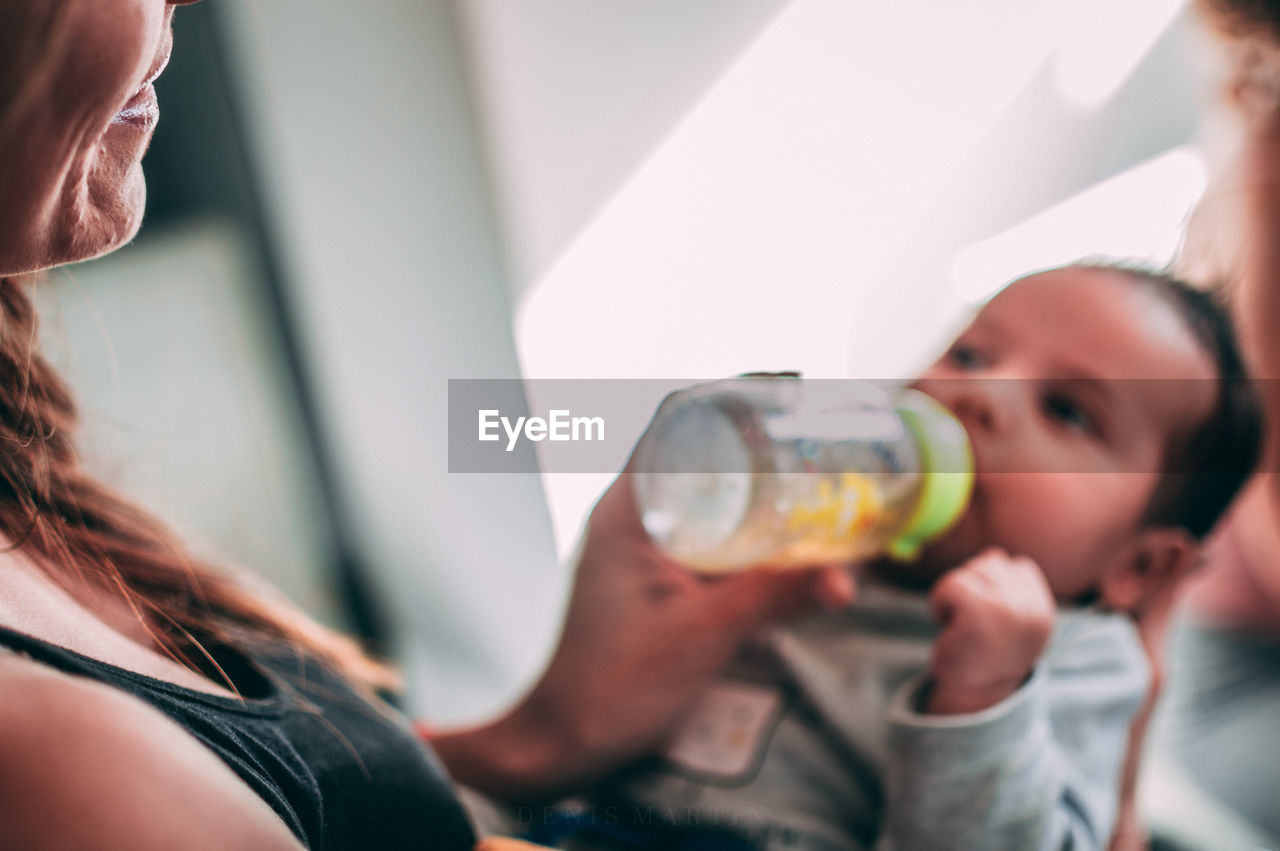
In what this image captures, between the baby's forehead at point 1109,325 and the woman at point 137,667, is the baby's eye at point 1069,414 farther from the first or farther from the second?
the woman at point 137,667

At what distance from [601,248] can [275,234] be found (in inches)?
26.7

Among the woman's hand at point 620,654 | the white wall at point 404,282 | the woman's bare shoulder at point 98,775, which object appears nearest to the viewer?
the woman's bare shoulder at point 98,775

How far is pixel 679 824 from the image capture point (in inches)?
24.1

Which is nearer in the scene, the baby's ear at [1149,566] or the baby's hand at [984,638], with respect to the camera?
the baby's hand at [984,638]

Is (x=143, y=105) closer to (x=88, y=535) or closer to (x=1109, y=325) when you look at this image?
(x=88, y=535)

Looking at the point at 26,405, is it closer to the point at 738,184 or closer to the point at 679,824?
the point at 679,824

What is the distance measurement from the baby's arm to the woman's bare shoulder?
47 centimetres

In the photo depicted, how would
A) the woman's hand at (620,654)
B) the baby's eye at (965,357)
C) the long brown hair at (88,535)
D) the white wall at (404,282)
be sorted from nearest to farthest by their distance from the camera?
the long brown hair at (88,535) → the woman's hand at (620,654) → the baby's eye at (965,357) → the white wall at (404,282)

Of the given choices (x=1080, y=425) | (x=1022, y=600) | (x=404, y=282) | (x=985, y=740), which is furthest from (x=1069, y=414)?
(x=404, y=282)

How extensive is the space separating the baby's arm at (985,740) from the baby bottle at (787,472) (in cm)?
9

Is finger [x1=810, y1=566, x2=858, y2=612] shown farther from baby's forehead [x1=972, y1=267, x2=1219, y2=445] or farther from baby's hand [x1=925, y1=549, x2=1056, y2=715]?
baby's forehead [x1=972, y1=267, x2=1219, y2=445]

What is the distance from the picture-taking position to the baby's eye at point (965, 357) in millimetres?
771

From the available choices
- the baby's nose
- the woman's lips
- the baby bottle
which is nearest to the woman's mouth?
the woman's lips

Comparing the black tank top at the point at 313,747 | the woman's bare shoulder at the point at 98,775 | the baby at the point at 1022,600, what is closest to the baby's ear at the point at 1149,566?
the baby at the point at 1022,600
